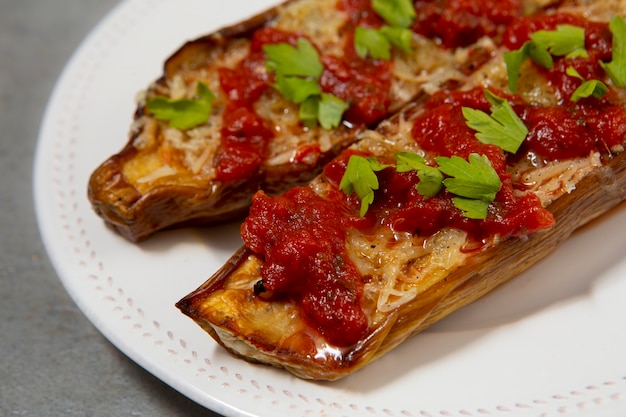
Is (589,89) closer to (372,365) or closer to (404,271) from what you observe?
(404,271)

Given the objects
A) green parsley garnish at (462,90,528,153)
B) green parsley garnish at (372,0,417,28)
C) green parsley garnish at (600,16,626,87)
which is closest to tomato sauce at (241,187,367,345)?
green parsley garnish at (462,90,528,153)

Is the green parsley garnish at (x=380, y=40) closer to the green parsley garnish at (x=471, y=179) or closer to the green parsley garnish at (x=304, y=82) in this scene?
the green parsley garnish at (x=304, y=82)

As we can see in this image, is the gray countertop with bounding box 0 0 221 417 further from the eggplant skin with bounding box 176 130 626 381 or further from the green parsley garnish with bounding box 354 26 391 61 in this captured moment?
the green parsley garnish with bounding box 354 26 391 61

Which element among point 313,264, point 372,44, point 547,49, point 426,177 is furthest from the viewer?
point 372,44

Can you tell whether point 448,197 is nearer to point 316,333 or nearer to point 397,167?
point 397,167

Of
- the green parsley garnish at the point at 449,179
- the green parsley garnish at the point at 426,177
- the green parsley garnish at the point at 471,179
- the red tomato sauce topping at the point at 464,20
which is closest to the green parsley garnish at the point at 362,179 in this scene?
the green parsley garnish at the point at 449,179

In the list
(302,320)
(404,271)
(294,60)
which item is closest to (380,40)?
(294,60)
